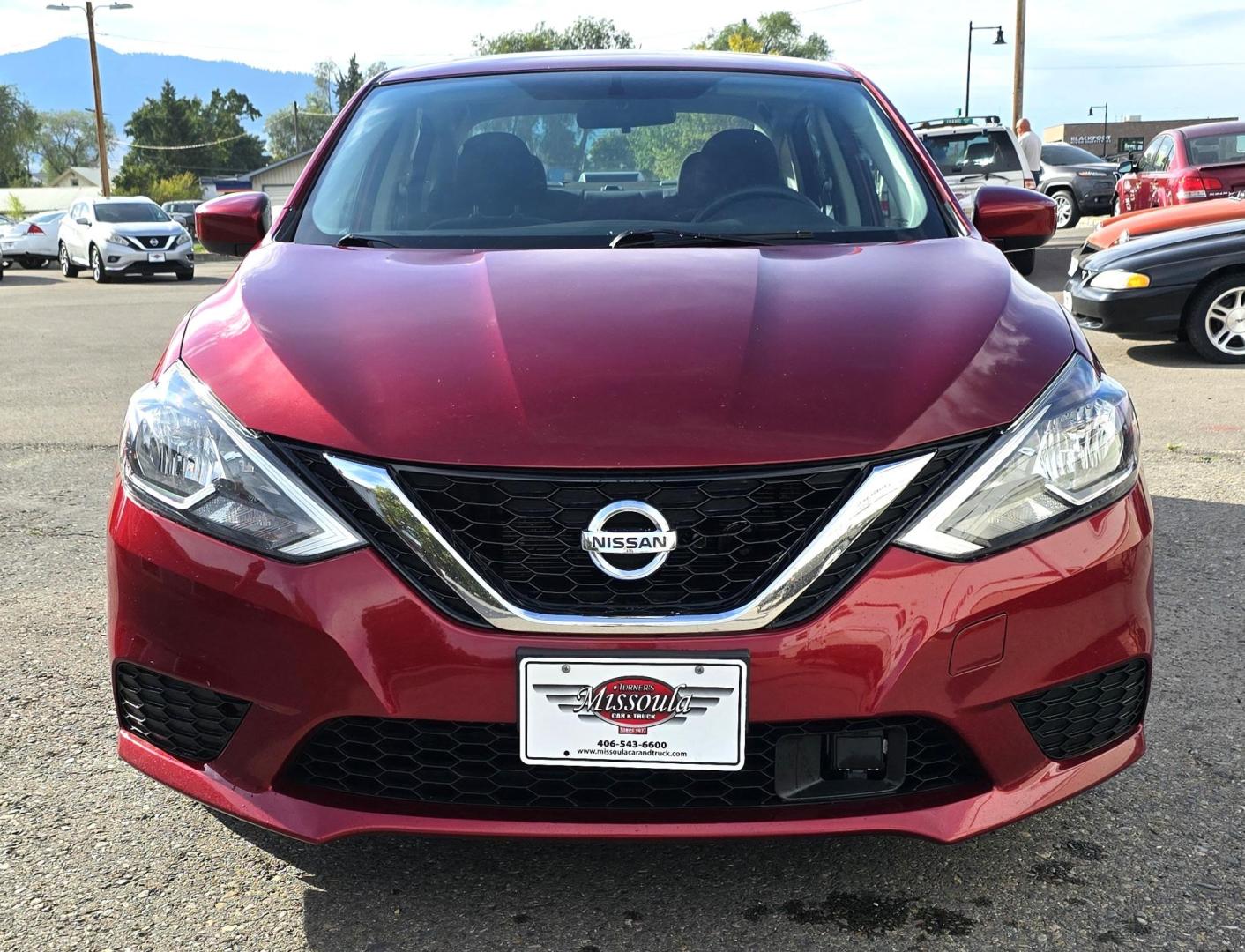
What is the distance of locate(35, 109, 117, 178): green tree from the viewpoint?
4823 inches

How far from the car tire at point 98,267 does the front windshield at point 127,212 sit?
592mm

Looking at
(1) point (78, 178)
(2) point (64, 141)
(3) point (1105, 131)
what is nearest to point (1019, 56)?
(3) point (1105, 131)

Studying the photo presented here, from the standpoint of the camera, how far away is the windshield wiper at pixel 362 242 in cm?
273

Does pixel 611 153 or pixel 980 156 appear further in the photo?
pixel 980 156

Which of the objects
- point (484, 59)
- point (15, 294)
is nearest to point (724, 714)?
point (484, 59)

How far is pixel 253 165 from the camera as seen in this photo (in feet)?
346

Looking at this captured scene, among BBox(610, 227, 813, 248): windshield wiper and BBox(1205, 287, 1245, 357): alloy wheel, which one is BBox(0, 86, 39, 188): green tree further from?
BBox(610, 227, 813, 248): windshield wiper

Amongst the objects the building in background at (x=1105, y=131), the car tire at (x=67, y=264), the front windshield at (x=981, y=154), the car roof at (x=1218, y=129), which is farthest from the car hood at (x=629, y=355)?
the building in background at (x=1105, y=131)

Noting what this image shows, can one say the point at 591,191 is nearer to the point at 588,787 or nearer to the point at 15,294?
the point at 588,787

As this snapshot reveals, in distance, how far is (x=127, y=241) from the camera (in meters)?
20.9

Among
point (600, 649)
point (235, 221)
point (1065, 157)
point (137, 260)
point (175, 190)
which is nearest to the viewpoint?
point (600, 649)

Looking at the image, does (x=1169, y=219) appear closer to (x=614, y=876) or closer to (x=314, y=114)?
(x=614, y=876)

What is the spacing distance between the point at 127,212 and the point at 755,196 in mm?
21360

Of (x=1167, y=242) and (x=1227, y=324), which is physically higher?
Answer: (x=1167, y=242)
